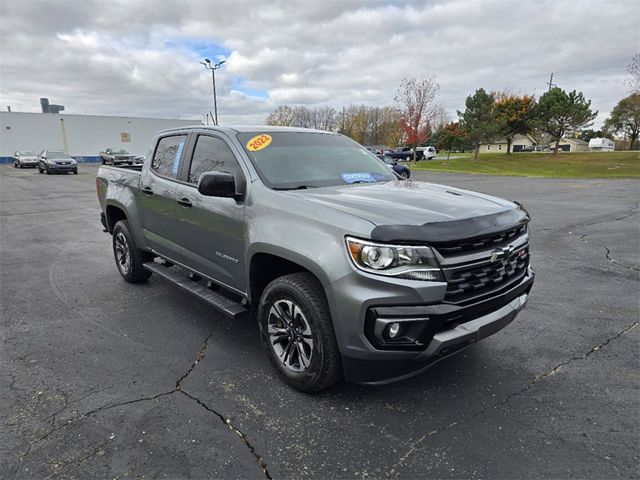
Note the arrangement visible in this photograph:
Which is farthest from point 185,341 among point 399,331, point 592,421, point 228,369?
point 592,421

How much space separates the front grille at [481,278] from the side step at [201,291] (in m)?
1.71

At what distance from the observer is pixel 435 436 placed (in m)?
2.56

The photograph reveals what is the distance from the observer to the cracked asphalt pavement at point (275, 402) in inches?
92.9

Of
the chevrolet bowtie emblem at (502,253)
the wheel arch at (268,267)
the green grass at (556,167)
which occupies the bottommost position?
the green grass at (556,167)

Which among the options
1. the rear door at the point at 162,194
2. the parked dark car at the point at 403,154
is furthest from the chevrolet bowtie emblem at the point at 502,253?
the parked dark car at the point at 403,154

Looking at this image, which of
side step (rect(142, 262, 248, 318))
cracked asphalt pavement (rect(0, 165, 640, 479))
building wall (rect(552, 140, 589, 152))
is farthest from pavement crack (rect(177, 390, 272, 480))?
building wall (rect(552, 140, 589, 152))

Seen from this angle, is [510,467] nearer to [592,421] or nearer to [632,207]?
[592,421]

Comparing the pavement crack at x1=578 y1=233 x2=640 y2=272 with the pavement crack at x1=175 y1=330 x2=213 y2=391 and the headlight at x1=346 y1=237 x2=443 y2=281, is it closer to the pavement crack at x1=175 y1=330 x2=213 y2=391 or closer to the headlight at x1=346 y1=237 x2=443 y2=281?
the headlight at x1=346 y1=237 x2=443 y2=281

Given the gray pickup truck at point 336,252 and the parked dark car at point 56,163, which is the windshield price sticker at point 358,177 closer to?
the gray pickup truck at point 336,252

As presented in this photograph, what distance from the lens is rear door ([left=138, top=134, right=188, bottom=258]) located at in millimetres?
4297

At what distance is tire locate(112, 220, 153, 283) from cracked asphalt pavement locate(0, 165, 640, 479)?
364mm

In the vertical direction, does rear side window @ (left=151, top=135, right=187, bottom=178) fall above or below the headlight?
above

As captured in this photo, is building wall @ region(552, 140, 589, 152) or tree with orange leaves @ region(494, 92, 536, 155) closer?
tree with orange leaves @ region(494, 92, 536, 155)

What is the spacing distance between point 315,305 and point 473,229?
1105mm
